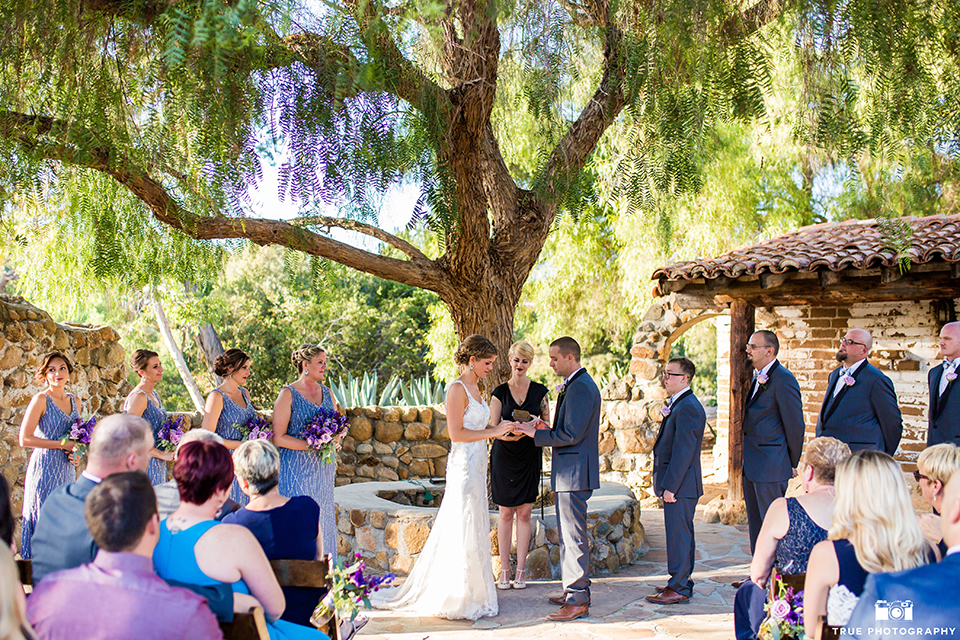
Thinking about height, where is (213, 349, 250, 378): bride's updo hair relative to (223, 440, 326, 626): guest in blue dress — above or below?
above

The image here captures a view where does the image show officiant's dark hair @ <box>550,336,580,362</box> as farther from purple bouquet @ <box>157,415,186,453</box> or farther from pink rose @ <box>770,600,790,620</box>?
purple bouquet @ <box>157,415,186,453</box>

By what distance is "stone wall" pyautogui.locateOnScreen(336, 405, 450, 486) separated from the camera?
960cm

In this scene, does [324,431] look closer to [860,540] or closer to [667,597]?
[667,597]

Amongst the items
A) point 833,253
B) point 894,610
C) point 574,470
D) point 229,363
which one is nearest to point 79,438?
point 229,363

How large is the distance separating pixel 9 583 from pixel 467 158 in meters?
4.65

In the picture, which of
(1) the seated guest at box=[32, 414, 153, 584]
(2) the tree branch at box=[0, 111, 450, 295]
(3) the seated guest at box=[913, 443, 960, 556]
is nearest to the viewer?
(1) the seated guest at box=[32, 414, 153, 584]

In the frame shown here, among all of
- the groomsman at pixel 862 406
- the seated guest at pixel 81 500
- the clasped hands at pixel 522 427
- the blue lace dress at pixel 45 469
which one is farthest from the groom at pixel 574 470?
the blue lace dress at pixel 45 469

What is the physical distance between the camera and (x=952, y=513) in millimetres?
2066

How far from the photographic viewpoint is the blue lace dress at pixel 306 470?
209 inches

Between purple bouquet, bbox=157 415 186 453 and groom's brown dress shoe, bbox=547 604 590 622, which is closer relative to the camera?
groom's brown dress shoe, bbox=547 604 590 622

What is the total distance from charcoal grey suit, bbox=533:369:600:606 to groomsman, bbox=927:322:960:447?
2303 mm

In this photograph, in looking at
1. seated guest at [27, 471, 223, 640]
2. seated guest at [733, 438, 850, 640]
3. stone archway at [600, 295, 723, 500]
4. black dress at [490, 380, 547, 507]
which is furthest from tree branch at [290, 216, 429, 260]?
stone archway at [600, 295, 723, 500]

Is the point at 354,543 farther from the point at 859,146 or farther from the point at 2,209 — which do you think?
the point at 859,146

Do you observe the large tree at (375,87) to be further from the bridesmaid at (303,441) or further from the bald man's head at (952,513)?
the bald man's head at (952,513)
